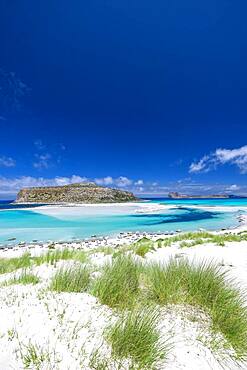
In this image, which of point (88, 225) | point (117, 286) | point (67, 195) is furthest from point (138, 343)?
point (67, 195)

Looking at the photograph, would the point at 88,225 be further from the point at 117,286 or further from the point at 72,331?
the point at 72,331

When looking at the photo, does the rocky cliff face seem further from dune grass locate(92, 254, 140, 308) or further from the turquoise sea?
dune grass locate(92, 254, 140, 308)

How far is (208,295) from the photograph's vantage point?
3.77 metres

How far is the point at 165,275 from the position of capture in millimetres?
4176

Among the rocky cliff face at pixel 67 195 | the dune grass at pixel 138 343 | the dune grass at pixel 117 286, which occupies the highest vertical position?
the rocky cliff face at pixel 67 195

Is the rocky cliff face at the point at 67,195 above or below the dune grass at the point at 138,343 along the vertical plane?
above

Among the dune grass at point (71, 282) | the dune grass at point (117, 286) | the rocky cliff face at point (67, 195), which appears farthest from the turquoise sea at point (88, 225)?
the rocky cliff face at point (67, 195)

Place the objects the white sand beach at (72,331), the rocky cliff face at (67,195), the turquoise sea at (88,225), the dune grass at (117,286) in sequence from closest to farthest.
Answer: the white sand beach at (72,331), the dune grass at (117,286), the turquoise sea at (88,225), the rocky cliff face at (67,195)

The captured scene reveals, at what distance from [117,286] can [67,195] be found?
69896 mm

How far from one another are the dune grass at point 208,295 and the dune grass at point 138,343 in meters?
0.92

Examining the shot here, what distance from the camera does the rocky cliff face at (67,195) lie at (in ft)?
232

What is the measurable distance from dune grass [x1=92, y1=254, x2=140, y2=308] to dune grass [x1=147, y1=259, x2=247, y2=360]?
314mm

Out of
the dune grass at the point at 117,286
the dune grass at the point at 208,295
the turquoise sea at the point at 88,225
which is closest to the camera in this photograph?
the dune grass at the point at 208,295

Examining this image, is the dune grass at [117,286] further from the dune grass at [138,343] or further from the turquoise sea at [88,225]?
the turquoise sea at [88,225]
